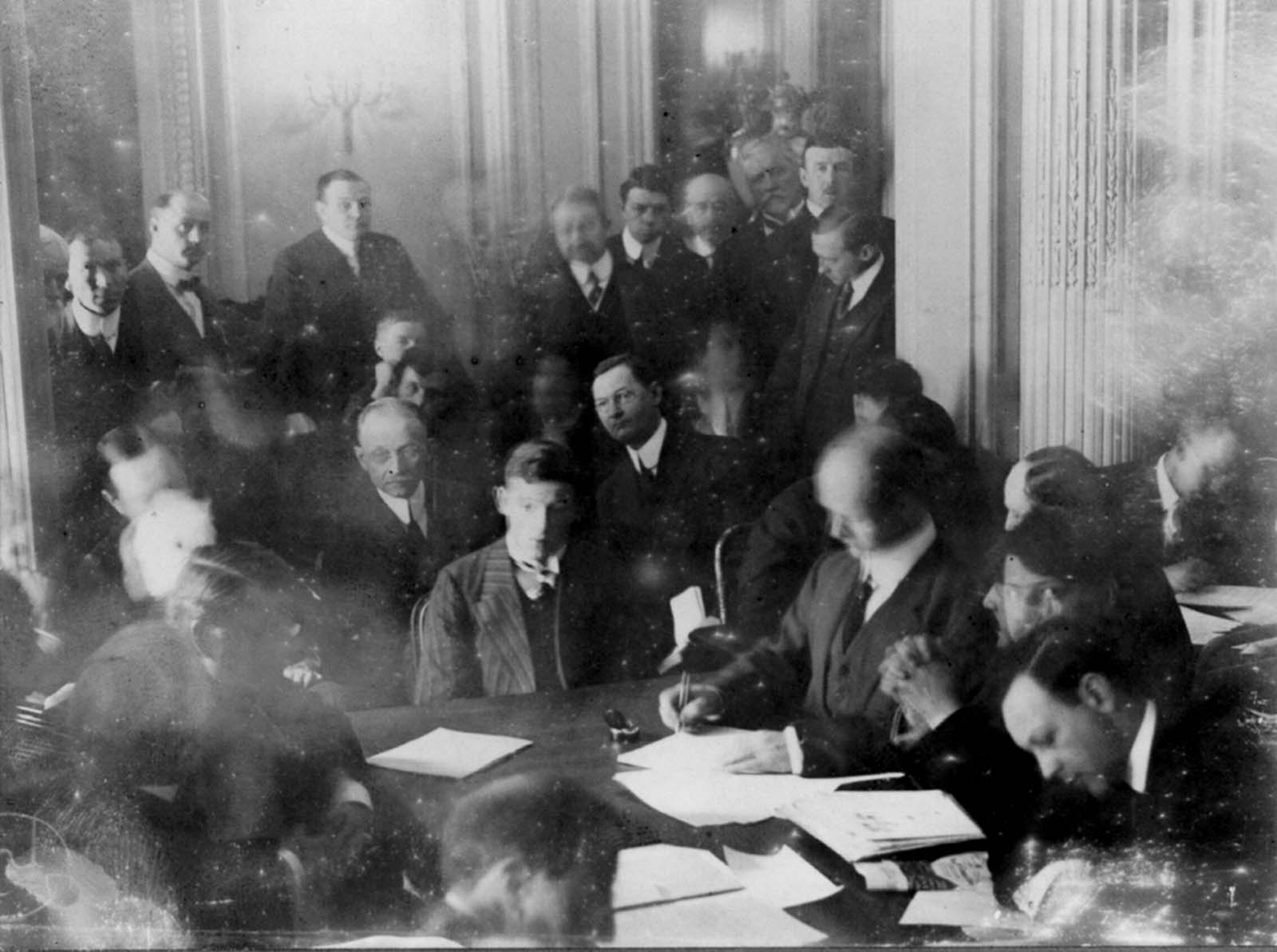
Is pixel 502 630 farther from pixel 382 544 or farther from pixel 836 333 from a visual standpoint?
pixel 836 333

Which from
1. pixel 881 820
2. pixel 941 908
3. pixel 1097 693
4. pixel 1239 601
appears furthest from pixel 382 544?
pixel 1239 601

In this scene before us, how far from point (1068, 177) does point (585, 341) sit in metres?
1.07

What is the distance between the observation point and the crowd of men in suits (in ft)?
9.27

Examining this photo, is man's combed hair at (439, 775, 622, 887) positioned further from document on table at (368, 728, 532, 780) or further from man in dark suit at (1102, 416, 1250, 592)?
man in dark suit at (1102, 416, 1250, 592)

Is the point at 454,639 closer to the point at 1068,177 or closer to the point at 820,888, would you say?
the point at 820,888

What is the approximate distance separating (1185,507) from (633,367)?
121 centimetres

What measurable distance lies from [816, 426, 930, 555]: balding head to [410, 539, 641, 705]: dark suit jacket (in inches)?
19.4

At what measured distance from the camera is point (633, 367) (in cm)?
287

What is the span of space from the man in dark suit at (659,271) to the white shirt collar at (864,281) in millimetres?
314

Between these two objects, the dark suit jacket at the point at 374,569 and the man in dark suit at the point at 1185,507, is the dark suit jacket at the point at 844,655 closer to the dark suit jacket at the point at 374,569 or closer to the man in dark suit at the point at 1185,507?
the man in dark suit at the point at 1185,507

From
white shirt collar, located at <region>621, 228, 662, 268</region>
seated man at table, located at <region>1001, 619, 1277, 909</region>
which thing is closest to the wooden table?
seated man at table, located at <region>1001, 619, 1277, 909</region>

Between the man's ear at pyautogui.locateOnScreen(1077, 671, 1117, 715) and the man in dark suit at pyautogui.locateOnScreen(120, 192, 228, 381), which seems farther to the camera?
the man in dark suit at pyautogui.locateOnScreen(120, 192, 228, 381)

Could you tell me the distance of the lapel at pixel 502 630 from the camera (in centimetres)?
294

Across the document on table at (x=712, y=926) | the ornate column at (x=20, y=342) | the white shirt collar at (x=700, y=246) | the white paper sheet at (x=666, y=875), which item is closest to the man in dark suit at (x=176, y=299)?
the ornate column at (x=20, y=342)
